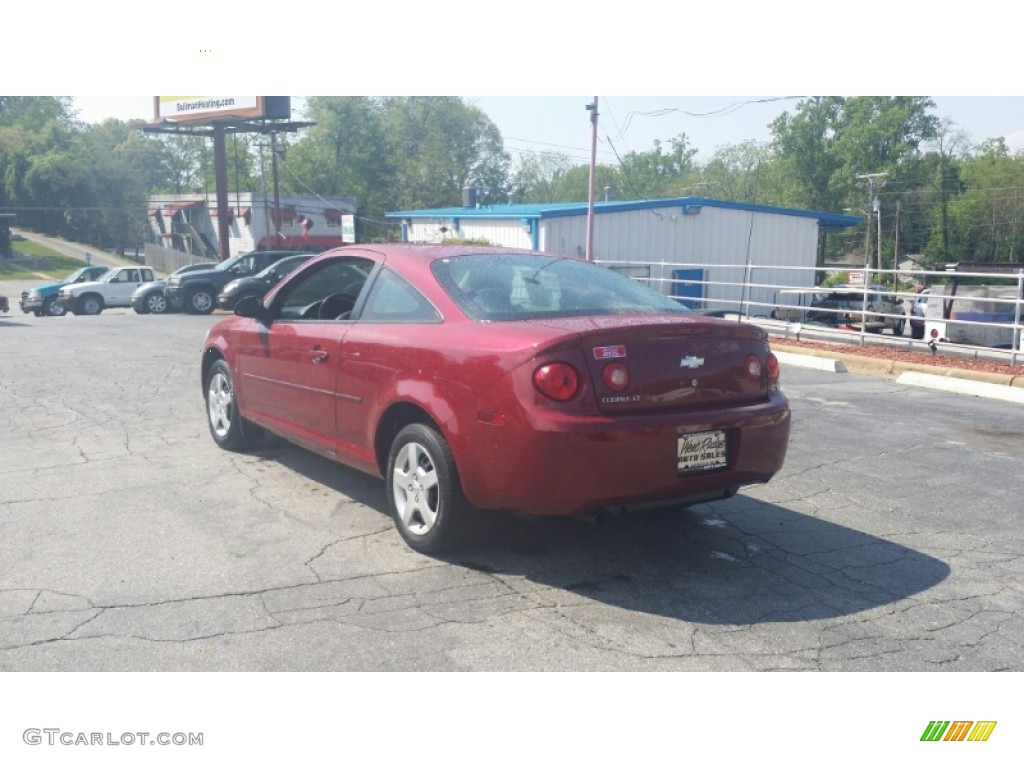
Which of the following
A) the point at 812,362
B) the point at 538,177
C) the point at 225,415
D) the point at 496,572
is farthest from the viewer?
the point at 538,177

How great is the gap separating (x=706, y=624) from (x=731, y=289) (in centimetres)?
2884

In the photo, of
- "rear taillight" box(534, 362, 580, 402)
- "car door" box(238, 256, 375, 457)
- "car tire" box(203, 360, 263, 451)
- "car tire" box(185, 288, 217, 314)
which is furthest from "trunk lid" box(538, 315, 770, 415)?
"car tire" box(185, 288, 217, 314)

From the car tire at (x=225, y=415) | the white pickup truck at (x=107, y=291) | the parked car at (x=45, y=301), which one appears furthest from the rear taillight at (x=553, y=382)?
the parked car at (x=45, y=301)

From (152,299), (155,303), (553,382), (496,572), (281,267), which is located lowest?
(155,303)

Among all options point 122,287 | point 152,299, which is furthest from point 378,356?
point 122,287

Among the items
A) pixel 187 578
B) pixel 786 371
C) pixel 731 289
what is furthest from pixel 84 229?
pixel 187 578

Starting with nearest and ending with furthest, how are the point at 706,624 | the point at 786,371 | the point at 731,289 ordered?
1. the point at 706,624
2. the point at 786,371
3. the point at 731,289

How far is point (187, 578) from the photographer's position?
4.45 metres

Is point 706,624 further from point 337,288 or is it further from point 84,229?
point 84,229

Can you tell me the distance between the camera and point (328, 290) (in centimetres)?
650

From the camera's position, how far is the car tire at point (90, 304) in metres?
30.6

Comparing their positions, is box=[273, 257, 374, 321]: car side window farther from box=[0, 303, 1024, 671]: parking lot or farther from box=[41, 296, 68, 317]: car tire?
box=[41, 296, 68, 317]: car tire

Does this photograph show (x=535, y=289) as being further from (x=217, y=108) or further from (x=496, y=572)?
(x=217, y=108)
